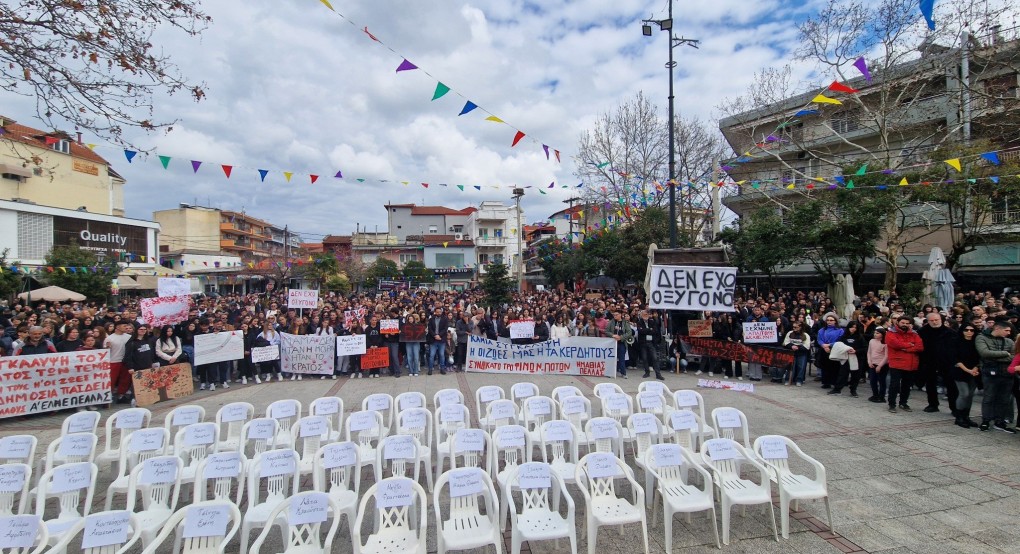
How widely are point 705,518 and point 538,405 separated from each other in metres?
2.31

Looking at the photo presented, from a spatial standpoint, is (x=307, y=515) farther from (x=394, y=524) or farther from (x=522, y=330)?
(x=522, y=330)

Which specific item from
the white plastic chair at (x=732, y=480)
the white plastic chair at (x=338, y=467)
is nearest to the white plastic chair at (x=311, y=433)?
the white plastic chair at (x=338, y=467)

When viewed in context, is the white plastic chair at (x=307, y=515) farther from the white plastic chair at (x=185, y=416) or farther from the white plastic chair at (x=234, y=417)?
the white plastic chair at (x=185, y=416)

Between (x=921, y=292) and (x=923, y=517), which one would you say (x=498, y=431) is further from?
(x=921, y=292)

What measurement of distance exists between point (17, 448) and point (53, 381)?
433cm

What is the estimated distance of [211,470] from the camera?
14.2 ft

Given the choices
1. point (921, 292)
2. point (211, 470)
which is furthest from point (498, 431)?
point (921, 292)

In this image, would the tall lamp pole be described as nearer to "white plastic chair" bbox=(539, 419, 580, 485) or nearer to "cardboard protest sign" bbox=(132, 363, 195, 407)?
"white plastic chair" bbox=(539, 419, 580, 485)

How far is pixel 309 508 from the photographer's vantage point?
11.6 ft

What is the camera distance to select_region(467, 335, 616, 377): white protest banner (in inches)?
434

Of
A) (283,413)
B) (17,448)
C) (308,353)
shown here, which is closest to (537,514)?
(283,413)

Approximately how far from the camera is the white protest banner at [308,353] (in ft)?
36.9

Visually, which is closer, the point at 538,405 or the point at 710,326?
the point at 538,405

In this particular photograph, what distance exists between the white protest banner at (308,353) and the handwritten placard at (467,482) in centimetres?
823
